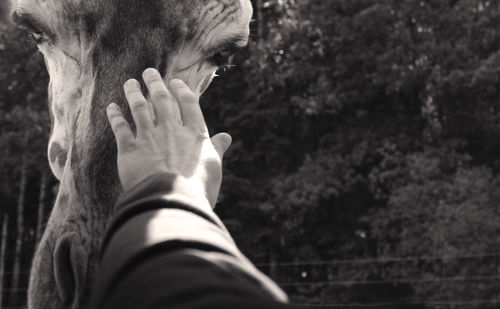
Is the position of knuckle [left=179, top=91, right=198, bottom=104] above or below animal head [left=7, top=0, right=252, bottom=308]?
above

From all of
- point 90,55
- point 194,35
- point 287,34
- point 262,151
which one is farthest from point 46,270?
point 262,151

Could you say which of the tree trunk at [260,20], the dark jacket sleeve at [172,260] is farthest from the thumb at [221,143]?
the tree trunk at [260,20]

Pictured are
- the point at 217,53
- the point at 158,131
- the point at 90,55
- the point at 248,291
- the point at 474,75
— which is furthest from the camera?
the point at 474,75

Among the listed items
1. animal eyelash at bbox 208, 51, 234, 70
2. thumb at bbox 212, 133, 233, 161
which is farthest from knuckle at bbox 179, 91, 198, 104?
animal eyelash at bbox 208, 51, 234, 70

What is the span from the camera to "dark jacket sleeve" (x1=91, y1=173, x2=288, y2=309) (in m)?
0.37

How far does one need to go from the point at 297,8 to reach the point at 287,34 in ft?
2.45

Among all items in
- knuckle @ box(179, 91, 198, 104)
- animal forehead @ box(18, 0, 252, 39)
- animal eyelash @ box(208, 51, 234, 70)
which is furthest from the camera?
animal eyelash @ box(208, 51, 234, 70)

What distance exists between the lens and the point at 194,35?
147 cm

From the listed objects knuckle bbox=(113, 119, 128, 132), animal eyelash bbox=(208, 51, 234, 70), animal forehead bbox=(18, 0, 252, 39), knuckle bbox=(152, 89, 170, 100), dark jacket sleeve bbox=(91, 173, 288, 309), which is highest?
dark jacket sleeve bbox=(91, 173, 288, 309)

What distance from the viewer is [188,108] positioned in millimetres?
824

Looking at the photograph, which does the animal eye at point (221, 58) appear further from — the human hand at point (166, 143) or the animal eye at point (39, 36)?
the human hand at point (166, 143)

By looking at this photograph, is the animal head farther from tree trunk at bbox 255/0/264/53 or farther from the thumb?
tree trunk at bbox 255/0/264/53

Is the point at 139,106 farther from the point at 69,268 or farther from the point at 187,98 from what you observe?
the point at 69,268

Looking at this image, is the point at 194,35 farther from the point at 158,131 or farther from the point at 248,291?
the point at 248,291
